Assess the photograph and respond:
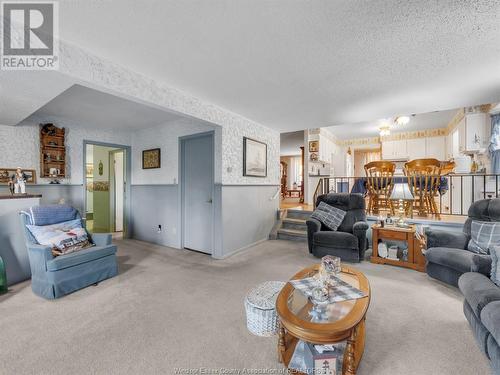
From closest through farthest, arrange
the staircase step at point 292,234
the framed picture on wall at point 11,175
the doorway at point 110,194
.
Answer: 1. the framed picture on wall at point 11,175
2. the staircase step at point 292,234
3. the doorway at point 110,194

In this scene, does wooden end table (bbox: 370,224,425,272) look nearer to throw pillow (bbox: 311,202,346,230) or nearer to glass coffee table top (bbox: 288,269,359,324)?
throw pillow (bbox: 311,202,346,230)

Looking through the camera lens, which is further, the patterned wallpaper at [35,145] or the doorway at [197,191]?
the doorway at [197,191]

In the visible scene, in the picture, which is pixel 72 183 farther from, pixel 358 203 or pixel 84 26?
pixel 358 203

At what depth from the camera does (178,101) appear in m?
2.91

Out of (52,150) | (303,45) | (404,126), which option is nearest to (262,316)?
(303,45)

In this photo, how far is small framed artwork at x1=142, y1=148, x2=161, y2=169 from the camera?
4.55 metres

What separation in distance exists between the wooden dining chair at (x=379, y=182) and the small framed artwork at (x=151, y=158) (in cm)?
413

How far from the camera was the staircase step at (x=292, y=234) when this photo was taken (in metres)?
4.67

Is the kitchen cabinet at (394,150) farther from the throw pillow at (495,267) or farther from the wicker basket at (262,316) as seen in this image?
the wicker basket at (262,316)

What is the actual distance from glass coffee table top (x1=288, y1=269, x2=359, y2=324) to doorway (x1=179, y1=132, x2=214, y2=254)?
2.36 meters

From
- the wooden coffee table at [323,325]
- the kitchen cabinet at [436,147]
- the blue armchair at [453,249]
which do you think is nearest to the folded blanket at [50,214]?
the wooden coffee table at [323,325]

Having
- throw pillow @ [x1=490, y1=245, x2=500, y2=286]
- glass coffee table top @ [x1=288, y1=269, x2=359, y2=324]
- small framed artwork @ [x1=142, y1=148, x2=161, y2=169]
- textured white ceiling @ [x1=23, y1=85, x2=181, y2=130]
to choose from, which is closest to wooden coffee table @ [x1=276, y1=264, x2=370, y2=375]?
glass coffee table top @ [x1=288, y1=269, x2=359, y2=324]

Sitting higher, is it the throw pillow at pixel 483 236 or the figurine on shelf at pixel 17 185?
the figurine on shelf at pixel 17 185

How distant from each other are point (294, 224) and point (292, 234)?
0.33m
